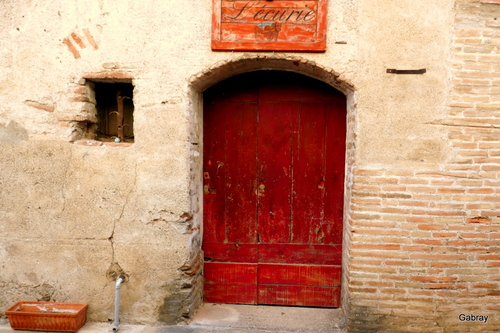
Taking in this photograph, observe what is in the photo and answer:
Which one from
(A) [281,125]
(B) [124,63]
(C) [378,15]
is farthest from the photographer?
(A) [281,125]

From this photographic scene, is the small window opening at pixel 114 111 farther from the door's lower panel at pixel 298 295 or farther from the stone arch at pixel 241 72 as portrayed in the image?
the door's lower panel at pixel 298 295

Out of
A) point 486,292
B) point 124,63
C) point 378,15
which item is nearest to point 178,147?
point 124,63

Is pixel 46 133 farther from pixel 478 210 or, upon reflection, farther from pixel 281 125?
pixel 478 210

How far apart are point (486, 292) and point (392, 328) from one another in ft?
2.67

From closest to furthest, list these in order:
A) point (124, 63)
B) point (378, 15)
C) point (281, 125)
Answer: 1. point (378, 15)
2. point (124, 63)
3. point (281, 125)

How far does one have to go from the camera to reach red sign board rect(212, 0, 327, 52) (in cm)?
235

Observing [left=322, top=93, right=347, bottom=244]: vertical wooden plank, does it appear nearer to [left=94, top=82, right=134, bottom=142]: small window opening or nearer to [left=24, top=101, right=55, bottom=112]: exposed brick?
[left=94, top=82, right=134, bottom=142]: small window opening

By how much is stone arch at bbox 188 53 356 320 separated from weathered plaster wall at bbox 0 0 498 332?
0.07 ft

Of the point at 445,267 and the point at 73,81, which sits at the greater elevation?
the point at 73,81

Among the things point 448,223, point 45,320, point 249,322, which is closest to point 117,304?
point 45,320

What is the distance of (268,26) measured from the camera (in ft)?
7.76

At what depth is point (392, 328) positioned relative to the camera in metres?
2.45

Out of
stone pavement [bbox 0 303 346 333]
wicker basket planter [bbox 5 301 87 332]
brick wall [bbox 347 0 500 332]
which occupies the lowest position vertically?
stone pavement [bbox 0 303 346 333]

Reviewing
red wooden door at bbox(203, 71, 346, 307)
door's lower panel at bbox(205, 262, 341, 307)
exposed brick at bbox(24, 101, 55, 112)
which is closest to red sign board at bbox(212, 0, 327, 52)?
red wooden door at bbox(203, 71, 346, 307)
